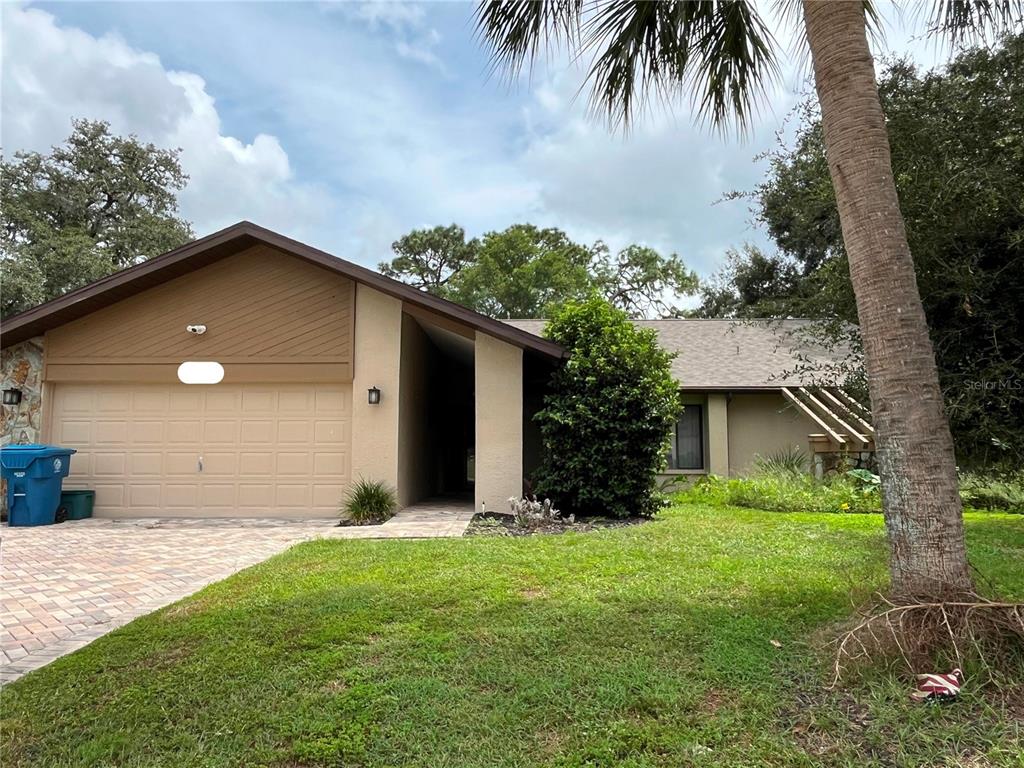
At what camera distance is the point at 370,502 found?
976 cm

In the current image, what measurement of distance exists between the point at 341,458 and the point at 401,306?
2745mm

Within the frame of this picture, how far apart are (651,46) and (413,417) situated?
791 cm

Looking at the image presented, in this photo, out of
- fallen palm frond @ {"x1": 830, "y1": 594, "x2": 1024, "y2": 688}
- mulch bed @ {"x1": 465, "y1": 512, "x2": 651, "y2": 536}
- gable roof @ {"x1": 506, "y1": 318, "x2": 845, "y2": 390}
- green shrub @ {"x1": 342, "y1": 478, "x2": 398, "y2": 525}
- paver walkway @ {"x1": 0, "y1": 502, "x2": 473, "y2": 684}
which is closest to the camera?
fallen palm frond @ {"x1": 830, "y1": 594, "x2": 1024, "y2": 688}

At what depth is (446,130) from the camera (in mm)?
9852

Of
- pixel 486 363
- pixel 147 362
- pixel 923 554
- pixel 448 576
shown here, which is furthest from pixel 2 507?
pixel 923 554

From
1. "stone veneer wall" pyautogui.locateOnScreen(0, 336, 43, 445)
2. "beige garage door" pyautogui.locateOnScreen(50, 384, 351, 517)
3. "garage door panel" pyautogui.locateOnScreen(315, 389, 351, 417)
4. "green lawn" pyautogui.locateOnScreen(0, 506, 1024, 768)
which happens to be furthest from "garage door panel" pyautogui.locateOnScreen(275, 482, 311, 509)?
"green lawn" pyautogui.locateOnScreen(0, 506, 1024, 768)

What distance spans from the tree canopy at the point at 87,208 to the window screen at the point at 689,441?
22628 millimetres

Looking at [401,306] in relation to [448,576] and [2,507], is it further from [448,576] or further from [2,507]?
[2,507]

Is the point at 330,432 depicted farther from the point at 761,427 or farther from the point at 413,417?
the point at 761,427

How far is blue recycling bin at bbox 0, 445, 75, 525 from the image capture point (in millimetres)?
9266

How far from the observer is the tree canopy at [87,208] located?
24.3 meters

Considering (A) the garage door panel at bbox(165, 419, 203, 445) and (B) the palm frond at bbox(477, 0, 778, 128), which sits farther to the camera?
(A) the garage door panel at bbox(165, 419, 203, 445)

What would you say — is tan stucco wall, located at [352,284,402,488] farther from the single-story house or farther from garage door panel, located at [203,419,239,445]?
garage door panel, located at [203,419,239,445]

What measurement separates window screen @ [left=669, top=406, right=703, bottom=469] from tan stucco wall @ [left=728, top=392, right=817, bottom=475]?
2.15 feet
